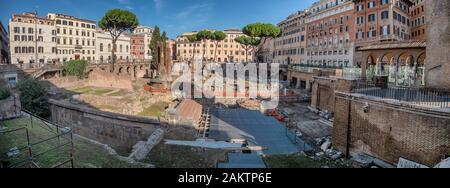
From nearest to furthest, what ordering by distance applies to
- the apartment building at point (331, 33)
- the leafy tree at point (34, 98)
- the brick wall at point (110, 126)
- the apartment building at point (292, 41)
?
1. the brick wall at point (110, 126)
2. the leafy tree at point (34, 98)
3. the apartment building at point (331, 33)
4. the apartment building at point (292, 41)

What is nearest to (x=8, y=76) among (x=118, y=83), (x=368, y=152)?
(x=118, y=83)

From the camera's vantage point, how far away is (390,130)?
11086mm

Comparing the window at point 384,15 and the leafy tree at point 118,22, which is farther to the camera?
the window at point 384,15

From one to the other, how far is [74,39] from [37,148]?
38679 mm

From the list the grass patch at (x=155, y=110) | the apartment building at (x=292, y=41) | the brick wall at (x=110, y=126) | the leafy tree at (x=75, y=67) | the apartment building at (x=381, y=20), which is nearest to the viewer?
the brick wall at (x=110, y=126)

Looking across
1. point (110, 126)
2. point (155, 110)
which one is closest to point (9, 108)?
point (110, 126)

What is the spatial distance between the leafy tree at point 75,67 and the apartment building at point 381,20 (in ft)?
148

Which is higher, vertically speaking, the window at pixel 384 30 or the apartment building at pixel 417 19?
the apartment building at pixel 417 19

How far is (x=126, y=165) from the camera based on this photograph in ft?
27.8

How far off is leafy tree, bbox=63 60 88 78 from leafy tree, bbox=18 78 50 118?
2042cm

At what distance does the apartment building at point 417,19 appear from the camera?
49.8 m

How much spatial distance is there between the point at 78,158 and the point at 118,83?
2636cm

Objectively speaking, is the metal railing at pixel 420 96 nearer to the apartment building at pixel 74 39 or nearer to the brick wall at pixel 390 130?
the brick wall at pixel 390 130

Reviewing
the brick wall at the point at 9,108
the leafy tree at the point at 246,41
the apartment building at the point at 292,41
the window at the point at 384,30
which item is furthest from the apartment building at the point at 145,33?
the window at the point at 384,30
